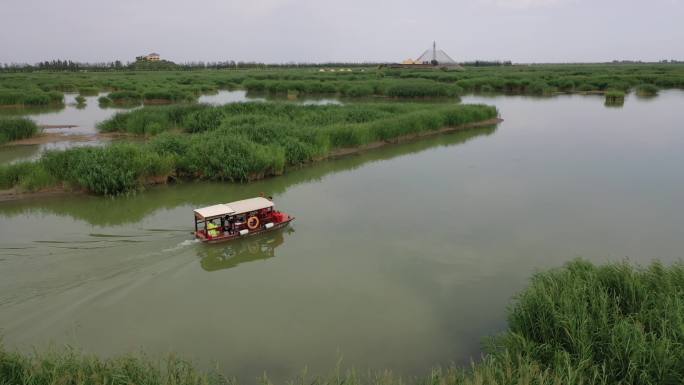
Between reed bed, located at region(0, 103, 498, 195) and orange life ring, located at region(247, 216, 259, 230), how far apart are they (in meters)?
3.75

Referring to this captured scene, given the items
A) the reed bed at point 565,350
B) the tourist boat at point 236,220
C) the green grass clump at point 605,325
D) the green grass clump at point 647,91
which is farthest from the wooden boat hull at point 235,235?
the green grass clump at point 647,91

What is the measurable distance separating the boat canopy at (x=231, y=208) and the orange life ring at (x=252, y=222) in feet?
0.55

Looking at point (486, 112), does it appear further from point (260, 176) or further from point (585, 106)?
point (260, 176)

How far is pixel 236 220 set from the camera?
8242mm

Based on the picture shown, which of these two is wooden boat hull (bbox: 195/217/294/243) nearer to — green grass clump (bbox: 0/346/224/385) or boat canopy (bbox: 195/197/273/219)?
boat canopy (bbox: 195/197/273/219)

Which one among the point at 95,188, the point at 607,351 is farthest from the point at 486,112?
the point at 607,351

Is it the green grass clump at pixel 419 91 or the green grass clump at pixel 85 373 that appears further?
the green grass clump at pixel 419 91

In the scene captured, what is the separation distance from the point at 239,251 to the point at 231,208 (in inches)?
31.1

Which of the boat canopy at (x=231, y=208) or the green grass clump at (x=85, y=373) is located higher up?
the boat canopy at (x=231, y=208)

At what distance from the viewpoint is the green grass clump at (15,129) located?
1695 centimetres

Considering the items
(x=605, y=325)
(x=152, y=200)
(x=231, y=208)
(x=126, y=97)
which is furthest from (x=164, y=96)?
(x=605, y=325)

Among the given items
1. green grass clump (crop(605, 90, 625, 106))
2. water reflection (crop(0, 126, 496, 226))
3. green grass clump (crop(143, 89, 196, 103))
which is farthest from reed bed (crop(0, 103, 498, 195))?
green grass clump (crop(605, 90, 625, 106))

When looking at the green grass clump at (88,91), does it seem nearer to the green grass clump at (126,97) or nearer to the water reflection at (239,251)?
the green grass clump at (126,97)

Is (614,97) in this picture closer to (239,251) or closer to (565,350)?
(239,251)
